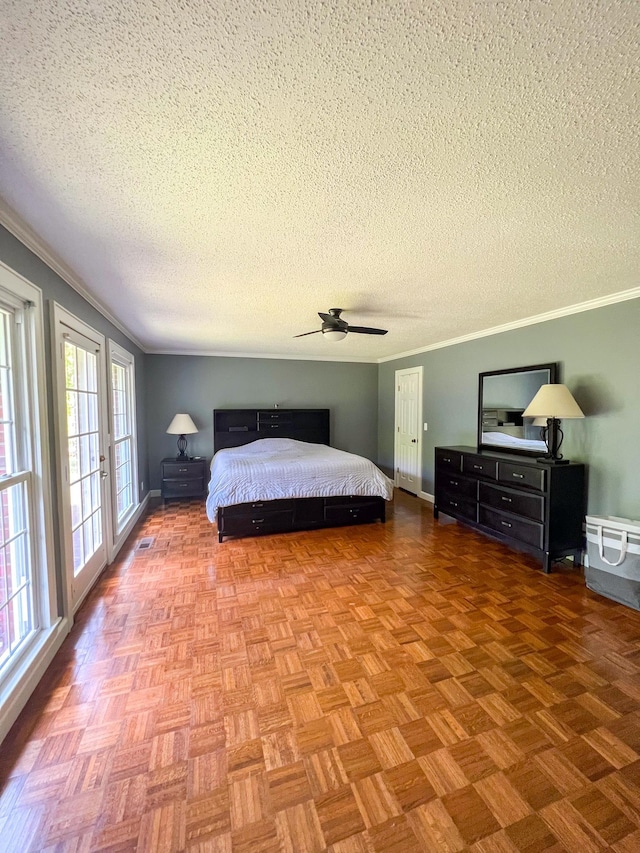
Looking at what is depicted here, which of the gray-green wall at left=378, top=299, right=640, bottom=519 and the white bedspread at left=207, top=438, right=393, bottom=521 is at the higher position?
the gray-green wall at left=378, top=299, right=640, bottom=519

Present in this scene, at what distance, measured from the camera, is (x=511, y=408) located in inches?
144

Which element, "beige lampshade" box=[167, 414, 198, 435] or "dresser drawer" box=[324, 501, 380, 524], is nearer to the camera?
"dresser drawer" box=[324, 501, 380, 524]

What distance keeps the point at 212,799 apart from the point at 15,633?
51.4 inches

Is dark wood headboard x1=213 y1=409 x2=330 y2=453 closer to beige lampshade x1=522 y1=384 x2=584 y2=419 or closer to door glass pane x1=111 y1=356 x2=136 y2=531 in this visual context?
door glass pane x1=111 y1=356 x2=136 y2=531

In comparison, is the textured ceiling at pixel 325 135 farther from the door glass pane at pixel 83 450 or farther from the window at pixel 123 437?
the window at pixel 123 437

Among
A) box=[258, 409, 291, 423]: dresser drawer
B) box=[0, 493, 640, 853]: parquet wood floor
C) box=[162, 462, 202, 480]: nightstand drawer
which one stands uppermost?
box=[258, 409, 291, 423]: dresser drawer

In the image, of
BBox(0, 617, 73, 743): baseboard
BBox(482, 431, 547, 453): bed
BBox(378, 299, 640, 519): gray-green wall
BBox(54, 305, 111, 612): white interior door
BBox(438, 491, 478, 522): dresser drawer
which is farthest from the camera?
BBox(438, 491, 478, 522): dresser drawer

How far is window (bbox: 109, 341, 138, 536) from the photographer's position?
138 inches

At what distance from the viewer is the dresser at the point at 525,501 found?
113 inches

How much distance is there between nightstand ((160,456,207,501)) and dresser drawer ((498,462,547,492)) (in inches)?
155

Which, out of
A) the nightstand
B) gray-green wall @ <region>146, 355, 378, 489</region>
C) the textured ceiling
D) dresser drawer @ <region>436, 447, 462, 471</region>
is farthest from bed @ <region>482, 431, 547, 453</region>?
the nightstand

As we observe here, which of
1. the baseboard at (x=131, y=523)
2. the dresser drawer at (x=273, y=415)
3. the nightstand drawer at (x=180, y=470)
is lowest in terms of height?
the baseboard at (x=131, y=523)

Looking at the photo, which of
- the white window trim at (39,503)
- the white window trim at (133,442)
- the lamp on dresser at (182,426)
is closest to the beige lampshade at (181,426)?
the lamp on dresser at (182,426)

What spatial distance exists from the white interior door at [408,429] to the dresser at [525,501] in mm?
1527
